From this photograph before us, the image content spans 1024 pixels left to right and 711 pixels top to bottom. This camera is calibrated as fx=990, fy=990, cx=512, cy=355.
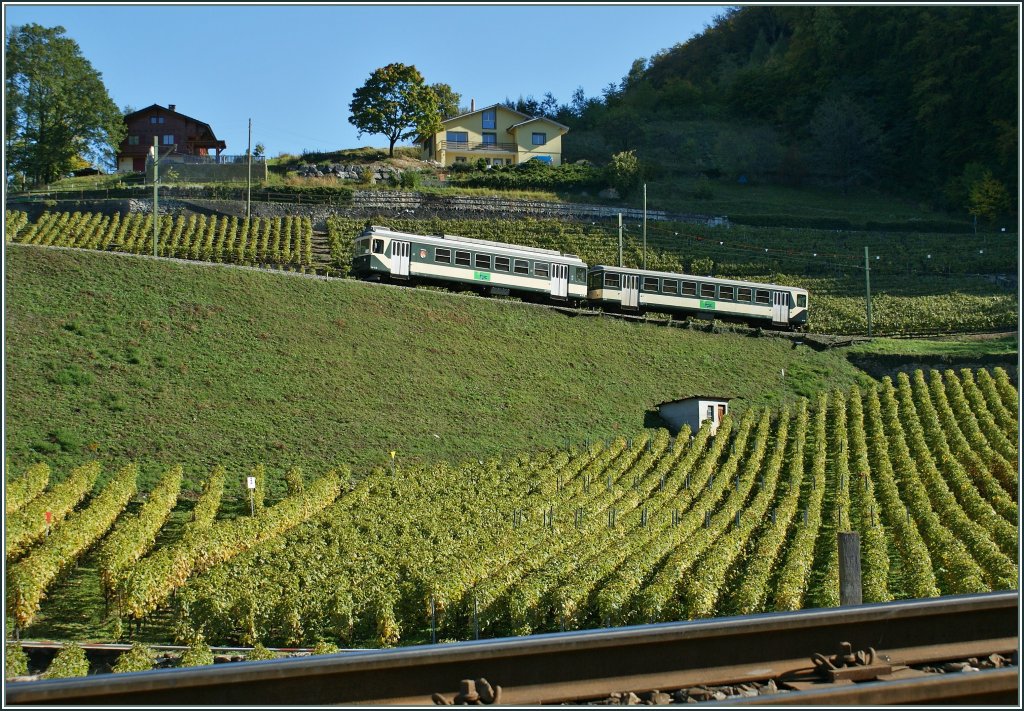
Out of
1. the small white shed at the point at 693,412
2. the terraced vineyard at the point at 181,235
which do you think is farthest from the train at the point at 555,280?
the small white shed at the point at 693,412

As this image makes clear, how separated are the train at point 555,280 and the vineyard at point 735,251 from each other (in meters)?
4.13

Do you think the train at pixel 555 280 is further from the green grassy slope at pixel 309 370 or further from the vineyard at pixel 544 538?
the vineyard at pixel 544 538

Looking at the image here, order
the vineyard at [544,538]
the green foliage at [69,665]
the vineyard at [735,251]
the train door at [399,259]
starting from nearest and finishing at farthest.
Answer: the green foliage at [69,665] → the vineyard at [544,538] → the train door at [399,259] → the vineyard at [735,251]

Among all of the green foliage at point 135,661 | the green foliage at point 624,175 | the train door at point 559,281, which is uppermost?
the green foliage at point 624,175

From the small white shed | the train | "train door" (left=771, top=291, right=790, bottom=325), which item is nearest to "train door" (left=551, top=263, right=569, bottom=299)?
the train

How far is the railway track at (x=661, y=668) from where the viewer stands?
607 cm

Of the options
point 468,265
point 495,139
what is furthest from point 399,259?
point 495,139

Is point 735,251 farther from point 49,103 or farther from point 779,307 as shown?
point 49,103

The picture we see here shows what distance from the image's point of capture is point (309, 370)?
97.1ft

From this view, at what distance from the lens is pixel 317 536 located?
17.8 m

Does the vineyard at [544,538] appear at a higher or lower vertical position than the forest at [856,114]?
lower

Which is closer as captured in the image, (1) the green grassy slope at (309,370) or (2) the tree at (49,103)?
(1) the green grassy slope at (309,370)

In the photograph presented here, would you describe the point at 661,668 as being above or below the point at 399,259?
below

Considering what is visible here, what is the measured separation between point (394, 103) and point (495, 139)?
27.8 ft
